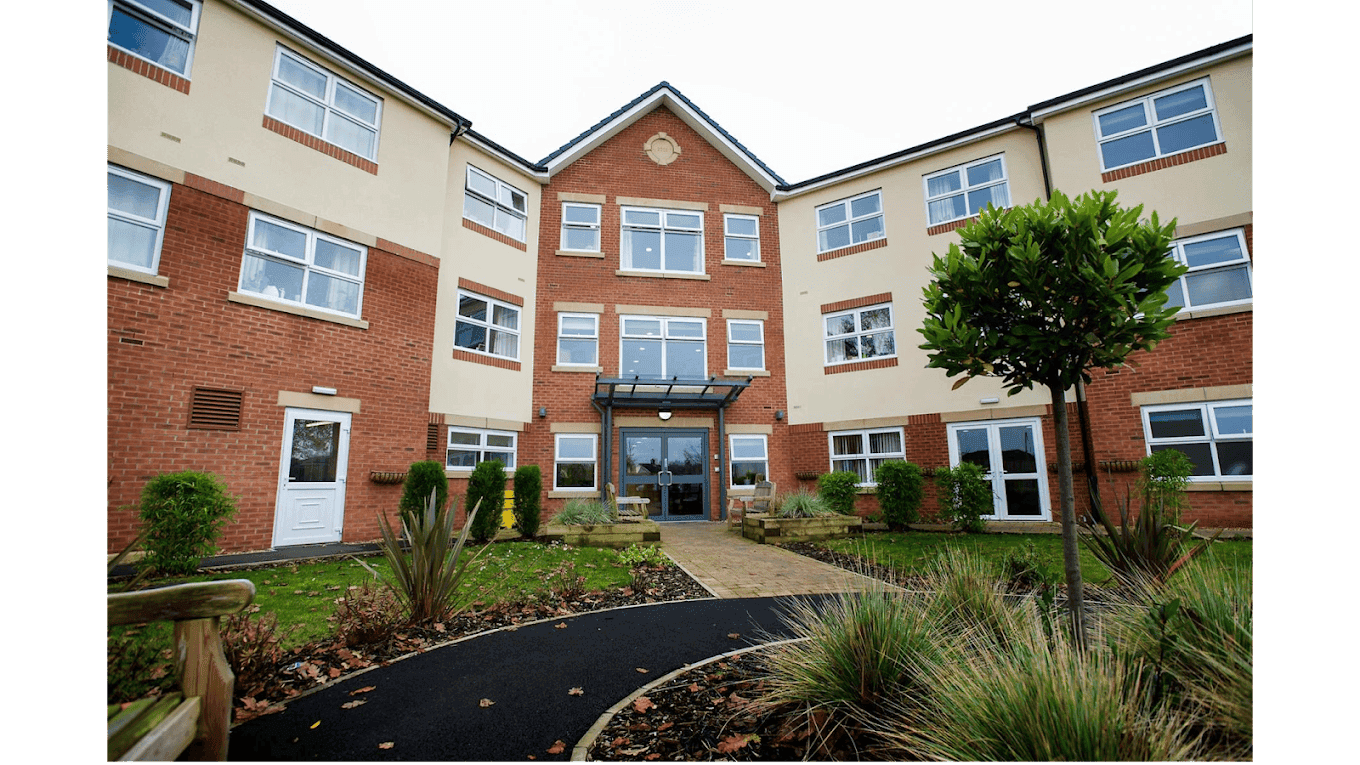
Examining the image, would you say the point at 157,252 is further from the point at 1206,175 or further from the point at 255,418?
the point at 1206,175

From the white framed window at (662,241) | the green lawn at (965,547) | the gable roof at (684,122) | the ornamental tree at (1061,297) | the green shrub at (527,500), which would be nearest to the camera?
the ornamental tree at (1061,297)

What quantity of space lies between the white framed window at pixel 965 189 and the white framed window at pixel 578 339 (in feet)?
29.4

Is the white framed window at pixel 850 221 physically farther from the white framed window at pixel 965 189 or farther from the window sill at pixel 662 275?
the window sill at pixel 662 275

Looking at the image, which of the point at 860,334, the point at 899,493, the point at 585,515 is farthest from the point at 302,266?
the point at 899,493

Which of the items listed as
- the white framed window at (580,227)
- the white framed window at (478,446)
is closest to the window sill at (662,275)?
the white framed window at (580,227)

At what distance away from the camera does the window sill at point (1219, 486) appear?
34.2ft

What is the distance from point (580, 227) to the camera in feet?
51.5

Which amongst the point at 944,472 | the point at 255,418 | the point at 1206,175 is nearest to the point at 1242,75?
the point at 1206,175

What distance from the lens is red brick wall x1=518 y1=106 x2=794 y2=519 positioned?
14.7 metres

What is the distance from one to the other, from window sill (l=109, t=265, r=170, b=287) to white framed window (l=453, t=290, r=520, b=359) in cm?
516

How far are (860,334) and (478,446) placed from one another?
32.3 ft

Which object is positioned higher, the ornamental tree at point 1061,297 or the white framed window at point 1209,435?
the ornamental tree at point 1061,297

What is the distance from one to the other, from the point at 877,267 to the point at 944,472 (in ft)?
18.4

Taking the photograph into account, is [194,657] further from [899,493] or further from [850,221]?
[850,221]
